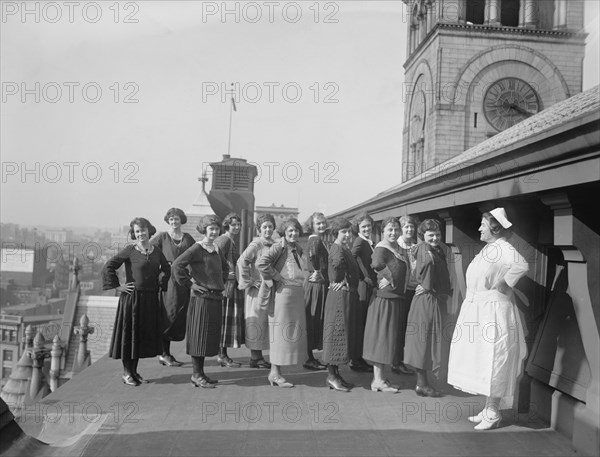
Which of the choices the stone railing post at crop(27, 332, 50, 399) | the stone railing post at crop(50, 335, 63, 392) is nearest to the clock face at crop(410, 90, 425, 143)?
the stone railing post at crop(50, 335, 63, 392)

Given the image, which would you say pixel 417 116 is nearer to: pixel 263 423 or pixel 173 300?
pixel 173 300

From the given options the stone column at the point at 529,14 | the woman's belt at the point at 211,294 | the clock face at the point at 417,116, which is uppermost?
the stone column at the point at 529,14

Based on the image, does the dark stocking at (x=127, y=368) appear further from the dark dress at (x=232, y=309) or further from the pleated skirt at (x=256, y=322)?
the dark dress at (x=232, y=309)

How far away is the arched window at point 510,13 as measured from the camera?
90.5 ft

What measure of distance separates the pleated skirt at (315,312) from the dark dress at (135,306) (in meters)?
1.92

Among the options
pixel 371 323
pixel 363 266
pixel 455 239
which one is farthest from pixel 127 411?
pixel 455 239

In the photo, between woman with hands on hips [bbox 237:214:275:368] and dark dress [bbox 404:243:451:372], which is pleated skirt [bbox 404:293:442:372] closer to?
dark dress [bbox 404:243:451:372]

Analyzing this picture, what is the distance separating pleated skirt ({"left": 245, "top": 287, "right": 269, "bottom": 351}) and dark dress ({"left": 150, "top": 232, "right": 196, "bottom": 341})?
3.01 feet

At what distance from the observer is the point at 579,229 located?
409cm

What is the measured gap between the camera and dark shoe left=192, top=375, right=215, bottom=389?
19.7 ft

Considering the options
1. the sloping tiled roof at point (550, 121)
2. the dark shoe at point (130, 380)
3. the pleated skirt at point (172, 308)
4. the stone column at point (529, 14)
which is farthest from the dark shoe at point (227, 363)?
the stone column at point (529, 14)

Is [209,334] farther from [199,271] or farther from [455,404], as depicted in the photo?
[455,404]

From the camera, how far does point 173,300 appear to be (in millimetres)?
6965

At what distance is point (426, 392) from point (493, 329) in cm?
135
